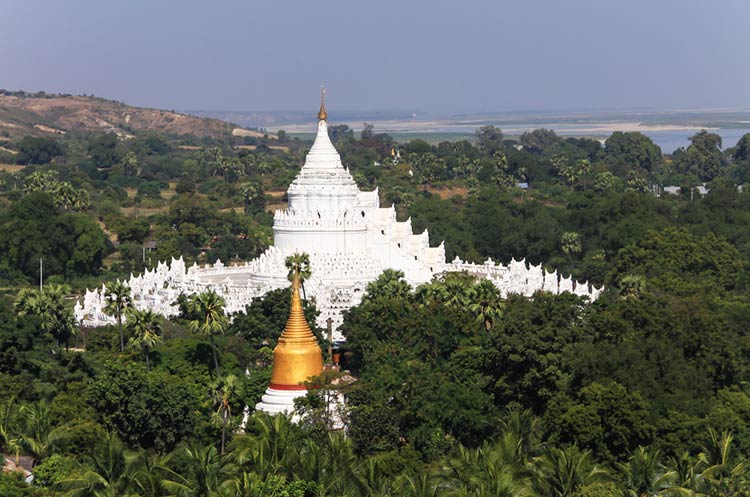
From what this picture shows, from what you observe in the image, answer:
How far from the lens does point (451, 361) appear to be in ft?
228

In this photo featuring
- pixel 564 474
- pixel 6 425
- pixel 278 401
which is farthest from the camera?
pixel 278 401

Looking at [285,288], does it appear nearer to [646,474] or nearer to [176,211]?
[646,474]

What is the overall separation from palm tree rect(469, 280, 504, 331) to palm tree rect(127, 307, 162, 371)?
12814 mm

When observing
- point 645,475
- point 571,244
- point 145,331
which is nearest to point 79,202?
point 571,244

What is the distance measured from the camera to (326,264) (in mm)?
87375

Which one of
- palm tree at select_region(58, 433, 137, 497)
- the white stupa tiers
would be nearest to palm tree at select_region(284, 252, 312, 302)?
the white stupa tiers

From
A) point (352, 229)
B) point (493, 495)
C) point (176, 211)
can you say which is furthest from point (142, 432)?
point (176, 211)

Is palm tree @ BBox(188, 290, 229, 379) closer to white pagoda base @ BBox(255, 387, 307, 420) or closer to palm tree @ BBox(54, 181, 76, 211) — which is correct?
white pagoda base @ BBox(255, 387, 307, 420)

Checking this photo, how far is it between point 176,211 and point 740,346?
7123 cm

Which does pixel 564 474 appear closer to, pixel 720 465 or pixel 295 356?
pixel 720 465

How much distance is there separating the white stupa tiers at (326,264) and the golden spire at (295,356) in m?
14.4

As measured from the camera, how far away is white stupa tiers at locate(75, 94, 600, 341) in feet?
278

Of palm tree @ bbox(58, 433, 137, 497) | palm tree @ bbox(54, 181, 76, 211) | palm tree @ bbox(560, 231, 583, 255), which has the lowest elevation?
palm tree @ bbox(560, 231, 583, 255)

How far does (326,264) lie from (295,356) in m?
21.5
